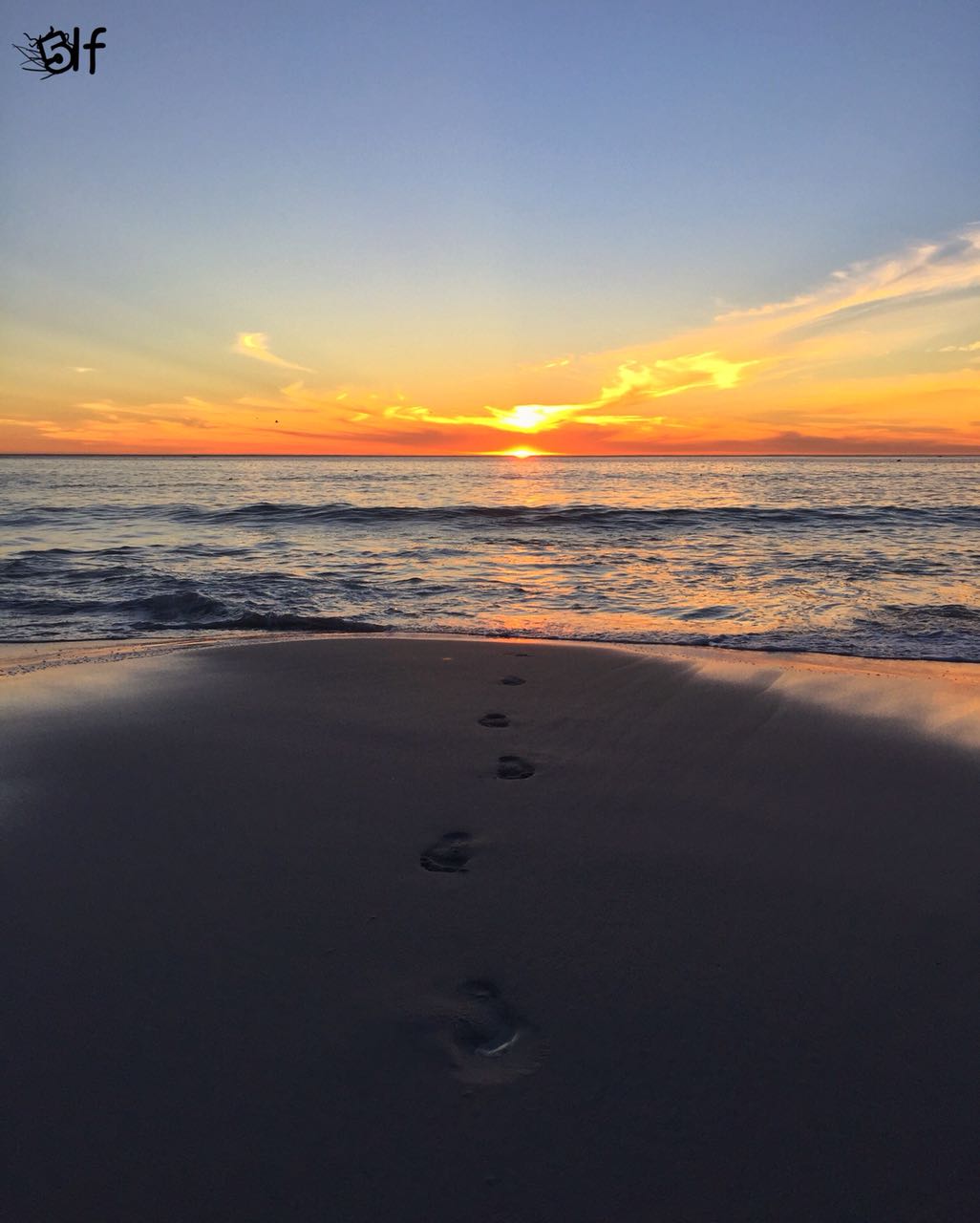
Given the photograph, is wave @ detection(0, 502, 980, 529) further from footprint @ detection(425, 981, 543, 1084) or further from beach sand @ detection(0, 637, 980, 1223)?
footprint @ detection(425, 981, 543, 1084)

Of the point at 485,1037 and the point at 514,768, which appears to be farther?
the point at 514,768

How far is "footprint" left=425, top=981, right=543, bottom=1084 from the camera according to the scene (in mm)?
2061

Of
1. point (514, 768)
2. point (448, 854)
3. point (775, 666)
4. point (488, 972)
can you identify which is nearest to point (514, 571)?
point (775, 666)

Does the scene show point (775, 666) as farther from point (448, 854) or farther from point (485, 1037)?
point (485, 1037)

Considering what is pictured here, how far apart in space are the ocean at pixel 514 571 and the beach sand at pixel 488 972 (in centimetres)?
405

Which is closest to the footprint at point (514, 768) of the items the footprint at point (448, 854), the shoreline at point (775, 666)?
the footprint at point (448, 854)

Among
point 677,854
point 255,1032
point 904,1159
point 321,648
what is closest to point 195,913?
point 255,1032

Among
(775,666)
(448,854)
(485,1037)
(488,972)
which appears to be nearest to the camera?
(485,1037)

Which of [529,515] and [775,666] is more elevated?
[529,515]

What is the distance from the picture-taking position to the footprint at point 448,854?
311cm

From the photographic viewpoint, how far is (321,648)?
272 inches

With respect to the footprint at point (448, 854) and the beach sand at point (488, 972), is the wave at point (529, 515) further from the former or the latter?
the footprint at point (448, 854)

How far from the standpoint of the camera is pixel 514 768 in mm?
4102

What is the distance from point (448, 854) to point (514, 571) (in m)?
10.7
